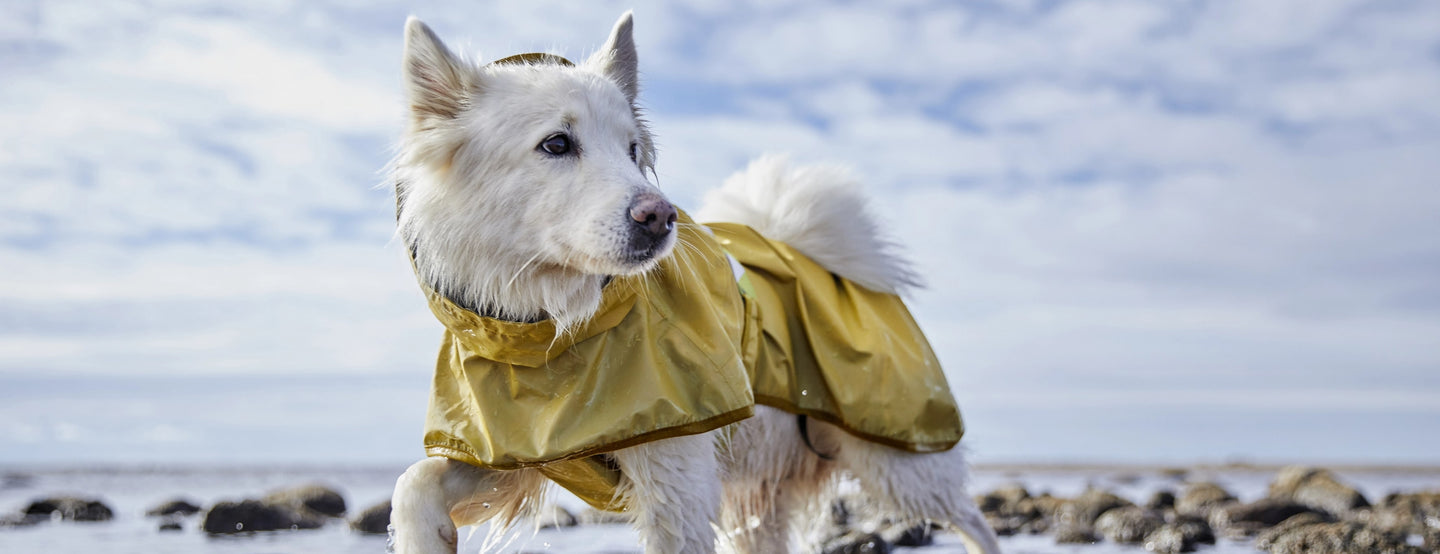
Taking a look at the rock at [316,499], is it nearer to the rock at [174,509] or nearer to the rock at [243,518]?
the rock at [174,509]

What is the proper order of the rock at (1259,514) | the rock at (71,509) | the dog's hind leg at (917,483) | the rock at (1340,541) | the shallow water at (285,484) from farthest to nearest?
the rock at (71,509)
the rock at (1259,514)
the shallow water at (285,484)
the rock at (1340,541)
the dog's hind leg at (917,483)

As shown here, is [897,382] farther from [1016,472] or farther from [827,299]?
[1016,472]

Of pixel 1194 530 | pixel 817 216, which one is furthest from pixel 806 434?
pixel 1194 530

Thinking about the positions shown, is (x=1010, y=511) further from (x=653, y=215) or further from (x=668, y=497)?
(x=653, y=215)

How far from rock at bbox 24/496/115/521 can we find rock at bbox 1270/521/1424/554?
9975 millimetres

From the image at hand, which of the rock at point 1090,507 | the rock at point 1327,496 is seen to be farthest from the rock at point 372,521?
the rock at point 1327,496

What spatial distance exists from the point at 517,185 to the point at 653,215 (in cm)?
48

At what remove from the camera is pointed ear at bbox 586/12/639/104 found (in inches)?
153

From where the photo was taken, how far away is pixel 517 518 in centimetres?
396

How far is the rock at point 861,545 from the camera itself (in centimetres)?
651

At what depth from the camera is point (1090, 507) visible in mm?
9023

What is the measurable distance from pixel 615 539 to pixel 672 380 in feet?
13.9

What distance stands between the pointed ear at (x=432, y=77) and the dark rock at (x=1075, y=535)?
5777 mm

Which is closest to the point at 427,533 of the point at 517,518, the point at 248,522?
the point at 517,518
